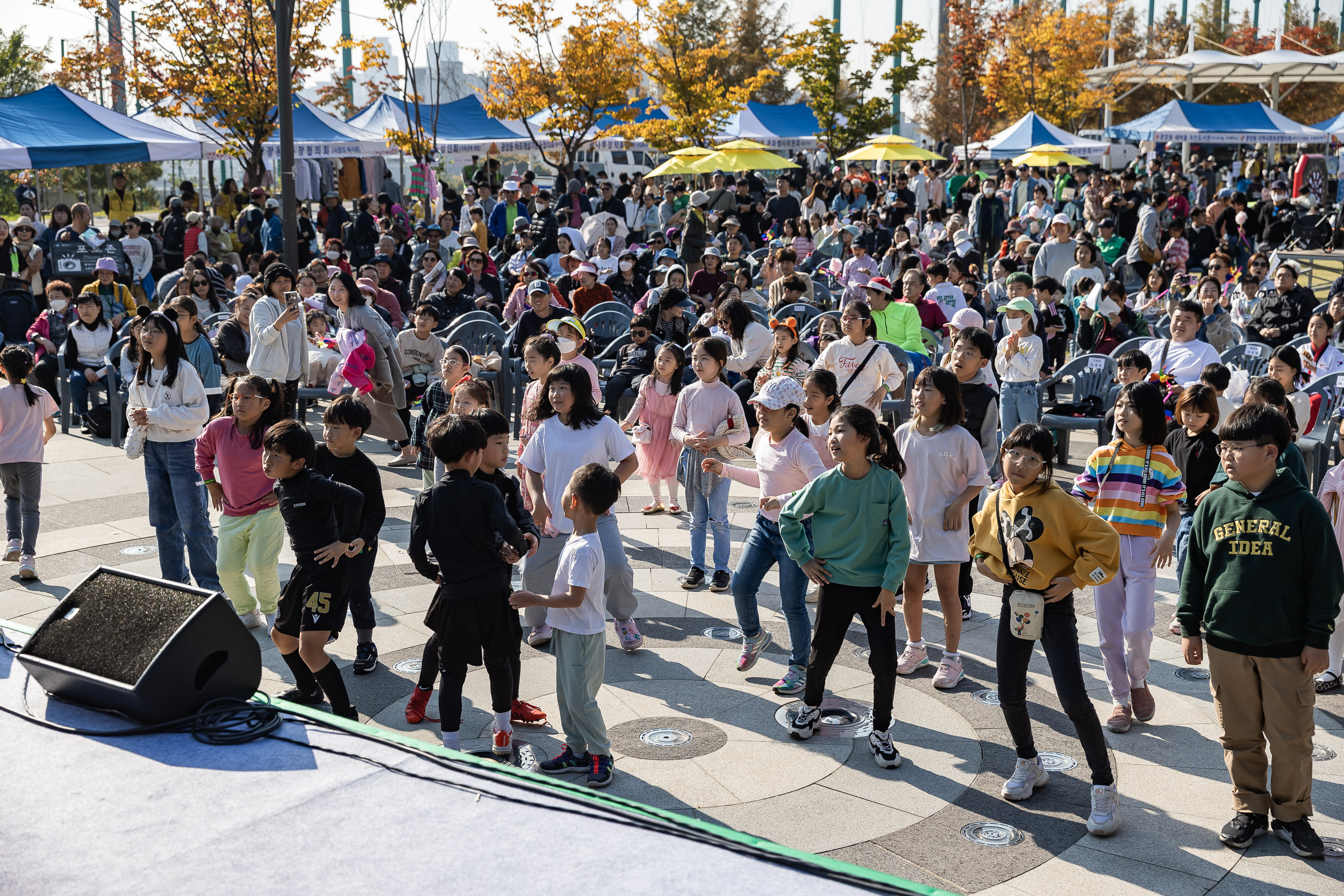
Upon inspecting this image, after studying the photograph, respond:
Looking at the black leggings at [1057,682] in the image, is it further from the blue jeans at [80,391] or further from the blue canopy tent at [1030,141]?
the blue canopy tent at [1030,141]

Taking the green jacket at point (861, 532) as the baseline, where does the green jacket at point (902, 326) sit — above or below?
above

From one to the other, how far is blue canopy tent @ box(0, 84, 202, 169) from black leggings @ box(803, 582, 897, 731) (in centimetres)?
1653

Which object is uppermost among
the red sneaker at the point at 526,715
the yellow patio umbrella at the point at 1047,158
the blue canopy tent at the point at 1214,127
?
the blue canopy tent at the point at 1214,127

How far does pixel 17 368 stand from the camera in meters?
7.77

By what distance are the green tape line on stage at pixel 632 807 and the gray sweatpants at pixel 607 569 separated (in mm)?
2044

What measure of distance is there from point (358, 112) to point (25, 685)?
86.3 ft

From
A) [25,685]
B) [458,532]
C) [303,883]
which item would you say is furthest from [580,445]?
[303,883]

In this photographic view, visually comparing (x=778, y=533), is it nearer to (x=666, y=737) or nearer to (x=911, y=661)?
(x=911, y=661)

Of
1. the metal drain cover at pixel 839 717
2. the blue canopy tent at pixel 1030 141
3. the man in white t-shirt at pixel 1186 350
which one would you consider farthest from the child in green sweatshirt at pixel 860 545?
the blue canopy tent at pixel 1030 141

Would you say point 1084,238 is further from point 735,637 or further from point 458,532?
point 458,532

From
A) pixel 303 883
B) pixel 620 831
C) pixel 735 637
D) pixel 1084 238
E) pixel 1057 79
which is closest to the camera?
pixel 303 883

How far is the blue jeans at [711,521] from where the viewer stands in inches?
300

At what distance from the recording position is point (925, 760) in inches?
211

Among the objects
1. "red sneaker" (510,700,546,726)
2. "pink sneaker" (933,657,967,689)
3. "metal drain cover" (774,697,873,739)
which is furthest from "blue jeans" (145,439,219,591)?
"pink sneaker" (933,657,967,689)
